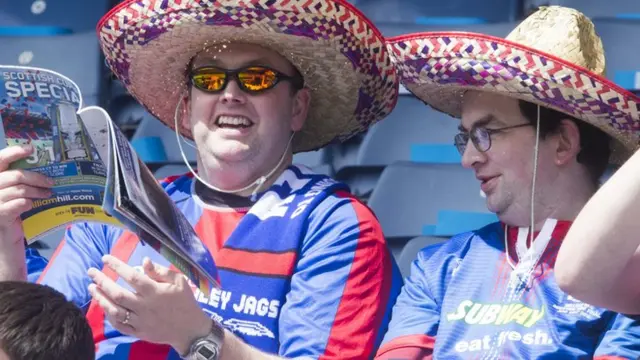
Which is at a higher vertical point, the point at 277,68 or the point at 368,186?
the point at 277,68

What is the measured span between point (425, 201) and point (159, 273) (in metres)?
1.50

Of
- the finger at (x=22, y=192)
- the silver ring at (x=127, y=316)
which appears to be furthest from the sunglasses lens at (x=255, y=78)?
the silver ring at (x=127, y=316)

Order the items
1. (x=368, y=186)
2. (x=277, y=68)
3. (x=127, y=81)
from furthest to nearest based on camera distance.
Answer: (x=368, y=186) → (x=127, y=81) → (x=277, y=68)

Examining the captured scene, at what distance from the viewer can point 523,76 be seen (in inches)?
102

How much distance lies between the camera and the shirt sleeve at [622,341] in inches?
94.6

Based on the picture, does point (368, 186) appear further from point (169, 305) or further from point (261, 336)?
point (169, 305)

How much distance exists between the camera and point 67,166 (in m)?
2.61

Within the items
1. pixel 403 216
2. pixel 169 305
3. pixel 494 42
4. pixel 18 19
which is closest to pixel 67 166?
pixel 169 305

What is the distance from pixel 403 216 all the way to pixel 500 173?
972 millimetres

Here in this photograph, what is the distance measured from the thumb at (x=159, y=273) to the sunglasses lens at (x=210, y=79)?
2.73 feet

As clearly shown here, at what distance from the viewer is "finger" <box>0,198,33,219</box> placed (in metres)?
2.69

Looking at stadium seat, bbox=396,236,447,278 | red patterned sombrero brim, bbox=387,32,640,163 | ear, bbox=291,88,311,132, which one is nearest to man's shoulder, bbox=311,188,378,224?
ear, bbox=291,88,311,132

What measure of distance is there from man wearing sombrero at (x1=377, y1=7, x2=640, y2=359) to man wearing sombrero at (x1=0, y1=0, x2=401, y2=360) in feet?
0.50

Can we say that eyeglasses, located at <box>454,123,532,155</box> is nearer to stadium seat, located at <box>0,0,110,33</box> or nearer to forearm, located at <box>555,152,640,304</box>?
forearm, located at <box>555,152,640,304</box>
